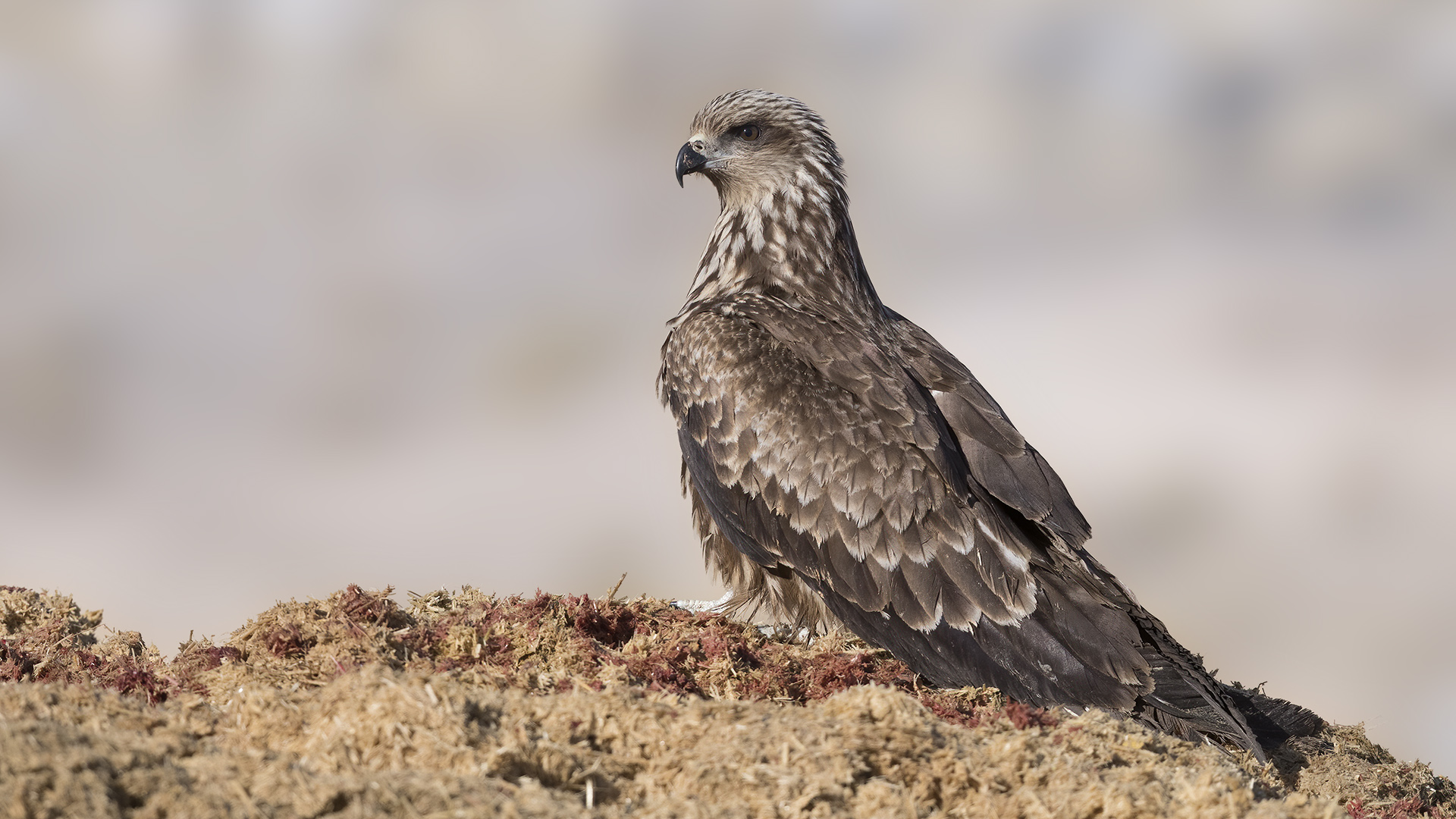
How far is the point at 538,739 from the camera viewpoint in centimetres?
377

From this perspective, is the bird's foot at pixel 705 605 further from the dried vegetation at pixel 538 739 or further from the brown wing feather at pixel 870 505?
the dried vegetation at pixel 538 739

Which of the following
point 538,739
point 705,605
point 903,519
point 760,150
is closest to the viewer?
point 538,739

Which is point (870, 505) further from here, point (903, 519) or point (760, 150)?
point (760, 150)

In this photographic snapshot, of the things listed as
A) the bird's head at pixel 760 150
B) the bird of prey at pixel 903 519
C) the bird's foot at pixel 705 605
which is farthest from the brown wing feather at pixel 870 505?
the bird's head at pixel 760 150

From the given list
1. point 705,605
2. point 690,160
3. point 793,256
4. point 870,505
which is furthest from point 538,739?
point 690,160

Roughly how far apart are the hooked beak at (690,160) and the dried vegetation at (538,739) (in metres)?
3.76

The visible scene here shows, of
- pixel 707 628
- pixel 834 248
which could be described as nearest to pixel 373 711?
pixel 707 628

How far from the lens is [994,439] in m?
6.49

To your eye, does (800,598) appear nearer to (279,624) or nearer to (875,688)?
(875,688)

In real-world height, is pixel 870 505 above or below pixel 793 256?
below

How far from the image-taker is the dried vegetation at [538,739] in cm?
313

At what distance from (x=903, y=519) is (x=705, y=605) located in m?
2.10

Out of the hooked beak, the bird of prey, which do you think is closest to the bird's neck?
the bird of prey

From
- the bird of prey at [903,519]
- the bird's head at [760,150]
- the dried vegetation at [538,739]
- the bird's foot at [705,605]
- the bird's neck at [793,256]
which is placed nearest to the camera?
the dried vegetation at [538,739]
